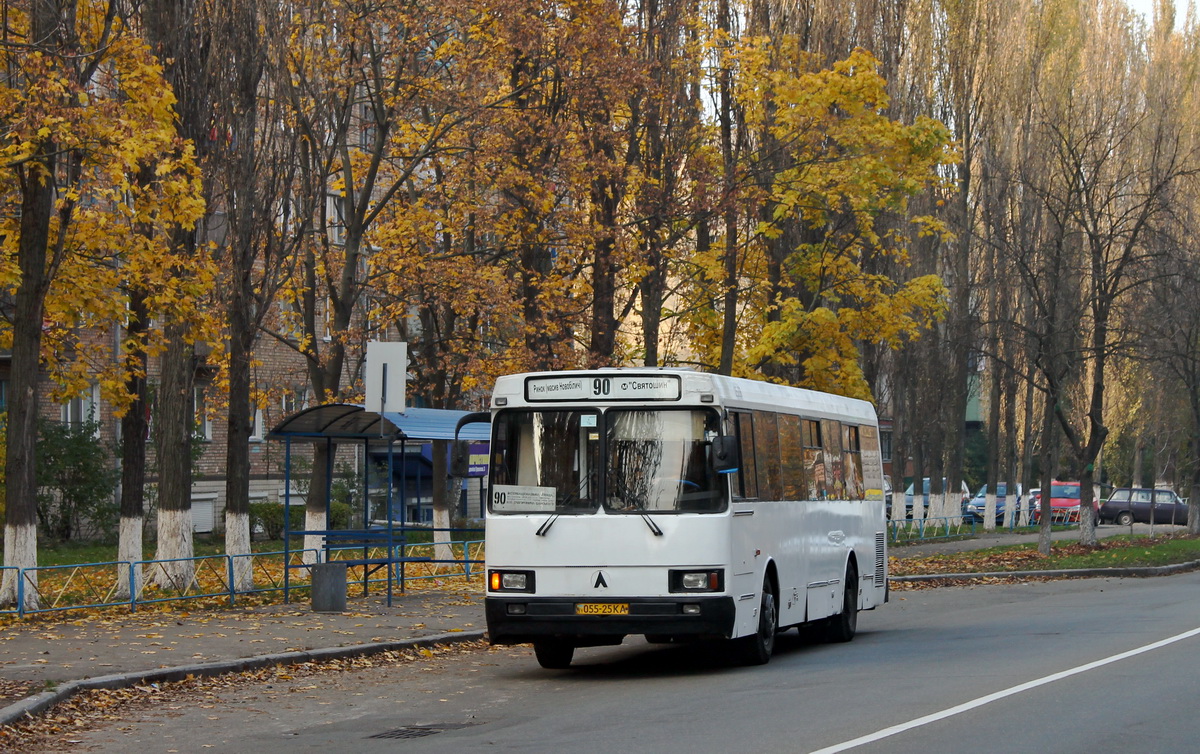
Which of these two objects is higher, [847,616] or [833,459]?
[833,459]

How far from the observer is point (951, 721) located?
10414mm

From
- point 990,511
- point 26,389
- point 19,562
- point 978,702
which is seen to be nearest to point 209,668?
point 19,562

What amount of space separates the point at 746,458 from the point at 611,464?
1.50m

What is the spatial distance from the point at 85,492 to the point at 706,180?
1798 centimetres

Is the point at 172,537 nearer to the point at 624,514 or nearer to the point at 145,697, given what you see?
the point at 145,697

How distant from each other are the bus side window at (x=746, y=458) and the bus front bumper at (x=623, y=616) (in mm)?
1188

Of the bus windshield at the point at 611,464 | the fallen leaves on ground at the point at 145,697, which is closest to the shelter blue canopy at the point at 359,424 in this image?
the fallen leaves on ground at the point at 145,697

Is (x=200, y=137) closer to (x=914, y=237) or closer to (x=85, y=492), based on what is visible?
(x=85, y=492)

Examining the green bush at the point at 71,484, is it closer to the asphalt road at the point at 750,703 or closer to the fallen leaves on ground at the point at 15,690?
the asphalt road at the point at 750,703

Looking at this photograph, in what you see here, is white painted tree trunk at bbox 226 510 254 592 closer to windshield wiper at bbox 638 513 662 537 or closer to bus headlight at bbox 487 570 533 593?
bus headlight at bbox 487 570 533 593

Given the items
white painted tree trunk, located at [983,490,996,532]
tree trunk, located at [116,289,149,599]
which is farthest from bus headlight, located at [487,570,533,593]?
white painted tree trunk, located at [983,490,996,532]

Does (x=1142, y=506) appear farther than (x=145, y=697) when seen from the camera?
Yes

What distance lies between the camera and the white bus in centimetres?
1389

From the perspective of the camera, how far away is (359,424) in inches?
858
